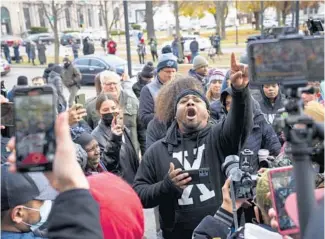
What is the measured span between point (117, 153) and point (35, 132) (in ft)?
7.52

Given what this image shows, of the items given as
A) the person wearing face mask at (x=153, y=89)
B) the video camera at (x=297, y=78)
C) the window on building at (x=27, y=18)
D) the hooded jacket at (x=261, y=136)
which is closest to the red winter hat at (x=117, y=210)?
the video camera at (x=297, y=78)

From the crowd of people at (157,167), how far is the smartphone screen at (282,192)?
52 mm

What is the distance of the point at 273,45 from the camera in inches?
51.5

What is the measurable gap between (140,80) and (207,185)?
172 inches

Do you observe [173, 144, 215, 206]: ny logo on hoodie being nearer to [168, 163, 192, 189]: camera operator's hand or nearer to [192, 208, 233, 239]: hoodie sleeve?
[168, 163, 192, 189]: camera operator's hand

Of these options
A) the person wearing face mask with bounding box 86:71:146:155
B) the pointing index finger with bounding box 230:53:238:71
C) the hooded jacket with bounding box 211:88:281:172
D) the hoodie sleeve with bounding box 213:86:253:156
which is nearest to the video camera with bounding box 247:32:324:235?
the pointing index finger with bounding box 230:53:238:71

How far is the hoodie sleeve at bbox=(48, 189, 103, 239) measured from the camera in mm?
1338

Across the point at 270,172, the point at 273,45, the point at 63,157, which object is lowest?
the point at 270,172

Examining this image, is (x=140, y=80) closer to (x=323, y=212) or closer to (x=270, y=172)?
(x=270, y=172)

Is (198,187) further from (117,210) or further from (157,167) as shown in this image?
(117,210)

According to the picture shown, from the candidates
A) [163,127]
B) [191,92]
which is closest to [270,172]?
[191,92]

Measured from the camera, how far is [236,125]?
273cm

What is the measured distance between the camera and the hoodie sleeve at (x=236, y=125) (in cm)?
259

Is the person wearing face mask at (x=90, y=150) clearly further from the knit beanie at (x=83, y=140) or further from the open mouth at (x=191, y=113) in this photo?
the open mouth at (x=191, y=113)
